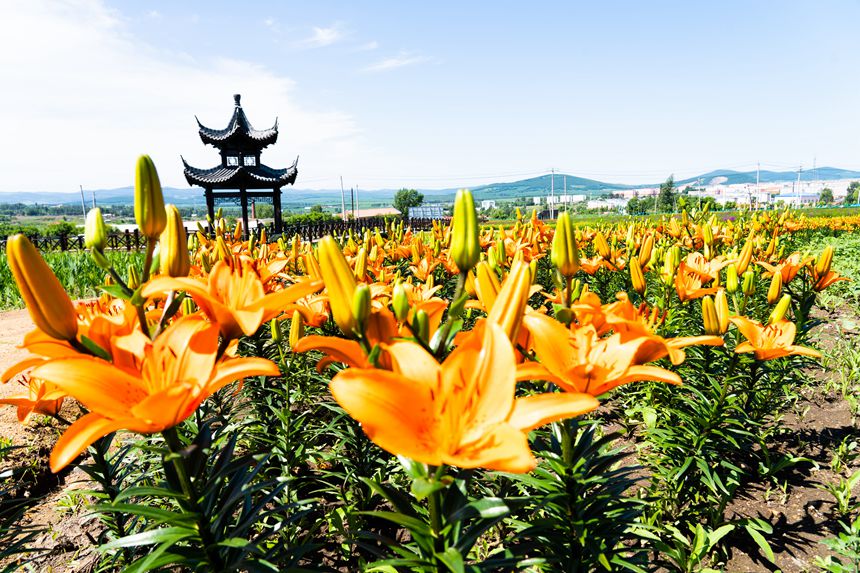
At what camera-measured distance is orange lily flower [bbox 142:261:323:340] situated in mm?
812

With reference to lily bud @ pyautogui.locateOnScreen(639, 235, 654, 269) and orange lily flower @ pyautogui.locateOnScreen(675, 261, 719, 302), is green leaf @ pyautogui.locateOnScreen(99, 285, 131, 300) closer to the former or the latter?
orange lily flower @ pyautogui.locateOnScreen(675, 261, 719, 302)

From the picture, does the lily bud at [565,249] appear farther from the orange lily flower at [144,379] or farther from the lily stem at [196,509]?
the lily stem at [196,509]

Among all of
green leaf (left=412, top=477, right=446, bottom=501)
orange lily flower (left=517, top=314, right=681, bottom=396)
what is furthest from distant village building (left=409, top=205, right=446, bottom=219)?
green leaf (left=412, top=477, right=446, bottom=501)

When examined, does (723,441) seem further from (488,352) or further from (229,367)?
(229,367)

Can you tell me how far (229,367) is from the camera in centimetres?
80

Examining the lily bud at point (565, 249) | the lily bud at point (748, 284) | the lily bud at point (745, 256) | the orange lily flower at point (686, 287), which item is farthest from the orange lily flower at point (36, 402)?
the lily bud at point (745, 256)

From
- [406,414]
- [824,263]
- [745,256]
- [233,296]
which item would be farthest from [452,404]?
[824,263]

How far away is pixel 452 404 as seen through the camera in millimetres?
755

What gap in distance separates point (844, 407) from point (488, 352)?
3.80 metres

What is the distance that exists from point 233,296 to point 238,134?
22.5 metres

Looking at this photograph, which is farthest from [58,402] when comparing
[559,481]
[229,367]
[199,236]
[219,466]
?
[199,236]

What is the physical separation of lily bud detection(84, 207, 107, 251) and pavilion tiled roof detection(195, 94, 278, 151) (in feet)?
71.2

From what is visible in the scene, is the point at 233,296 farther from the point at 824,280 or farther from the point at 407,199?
the point at 407,199

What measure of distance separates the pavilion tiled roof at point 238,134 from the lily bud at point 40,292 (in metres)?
22.1
